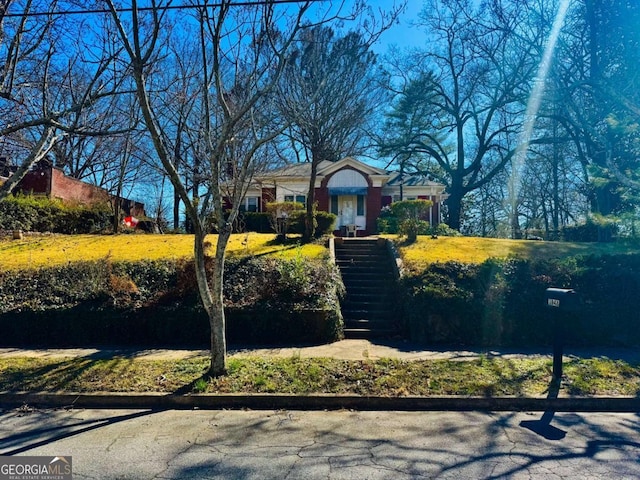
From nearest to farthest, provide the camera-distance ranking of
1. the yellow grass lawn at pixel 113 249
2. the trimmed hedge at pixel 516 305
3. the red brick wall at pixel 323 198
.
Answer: the trimmed hedge at pixel 516 305, the yellow grass lawn at pixel 113 249, the red brick wall at pixel 323 198

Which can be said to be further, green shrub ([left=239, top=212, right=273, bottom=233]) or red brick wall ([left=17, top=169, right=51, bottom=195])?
red brick wall ([left=17, top=169, right=51, bottom=195])

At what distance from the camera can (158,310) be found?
28.4ft

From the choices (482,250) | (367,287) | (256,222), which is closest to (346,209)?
(256,222)

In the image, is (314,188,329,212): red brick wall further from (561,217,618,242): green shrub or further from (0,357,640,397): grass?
(0,357,640,397): grass

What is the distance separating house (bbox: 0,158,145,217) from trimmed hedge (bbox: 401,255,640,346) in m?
19.3

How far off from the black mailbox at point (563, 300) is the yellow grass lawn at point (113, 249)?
7.22 m

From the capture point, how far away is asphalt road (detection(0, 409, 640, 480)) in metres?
3.79

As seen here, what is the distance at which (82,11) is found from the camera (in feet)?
22.5

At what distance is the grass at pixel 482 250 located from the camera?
12.3 meters

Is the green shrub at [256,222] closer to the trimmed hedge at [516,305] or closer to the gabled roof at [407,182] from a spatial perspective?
the gabled roof at [407,182]

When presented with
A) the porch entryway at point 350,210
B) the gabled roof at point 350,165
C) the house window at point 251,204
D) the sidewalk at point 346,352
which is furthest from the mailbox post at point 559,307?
the house window at point 251,204

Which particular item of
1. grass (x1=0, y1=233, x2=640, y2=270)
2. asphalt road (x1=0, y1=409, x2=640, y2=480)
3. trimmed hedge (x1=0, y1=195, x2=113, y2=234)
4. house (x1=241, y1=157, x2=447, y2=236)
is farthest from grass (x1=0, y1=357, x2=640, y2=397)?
house (x1=241, y1=157, x2=447, y2=236)

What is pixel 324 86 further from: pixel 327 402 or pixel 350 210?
pixel 350 210

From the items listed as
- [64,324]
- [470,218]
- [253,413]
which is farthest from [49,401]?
[470,218]
